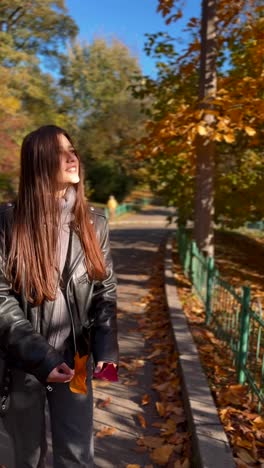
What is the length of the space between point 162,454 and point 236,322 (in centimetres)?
174

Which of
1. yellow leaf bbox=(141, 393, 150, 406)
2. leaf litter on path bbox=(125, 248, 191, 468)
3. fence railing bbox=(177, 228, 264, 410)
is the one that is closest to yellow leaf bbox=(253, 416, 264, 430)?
fence railing bbox=(177, 228, 264, 410)

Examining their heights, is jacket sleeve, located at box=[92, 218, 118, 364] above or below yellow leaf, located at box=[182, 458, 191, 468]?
above

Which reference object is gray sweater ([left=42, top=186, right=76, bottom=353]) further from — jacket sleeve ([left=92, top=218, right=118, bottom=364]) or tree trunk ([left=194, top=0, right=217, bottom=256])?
tree trunk ([left=194, top=0, right=217, bottom=256])

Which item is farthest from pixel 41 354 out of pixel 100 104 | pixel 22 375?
pixel 100 104

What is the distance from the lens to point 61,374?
1713 millimetres

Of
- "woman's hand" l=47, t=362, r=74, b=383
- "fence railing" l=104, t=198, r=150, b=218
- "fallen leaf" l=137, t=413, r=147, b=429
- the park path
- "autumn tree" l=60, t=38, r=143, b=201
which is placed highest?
"autumn tree" l=60, t=38, r=143, b=201

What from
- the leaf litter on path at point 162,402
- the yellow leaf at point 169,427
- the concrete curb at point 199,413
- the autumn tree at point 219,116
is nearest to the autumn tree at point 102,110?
the autumn tree at point 219,116

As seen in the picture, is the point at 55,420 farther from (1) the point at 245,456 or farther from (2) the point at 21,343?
(1) the point at 245,456

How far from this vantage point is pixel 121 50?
4788 cm

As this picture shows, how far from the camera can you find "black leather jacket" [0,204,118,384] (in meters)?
1.72

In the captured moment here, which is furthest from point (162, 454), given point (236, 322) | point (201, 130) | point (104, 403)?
point (201, 130)

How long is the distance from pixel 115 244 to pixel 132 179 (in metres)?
23.9

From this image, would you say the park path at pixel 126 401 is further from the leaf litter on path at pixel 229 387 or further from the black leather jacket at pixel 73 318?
the black leather jacket at pixel 73 318

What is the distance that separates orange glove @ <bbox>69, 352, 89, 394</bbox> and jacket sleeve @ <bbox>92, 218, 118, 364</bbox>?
0.20 feet
